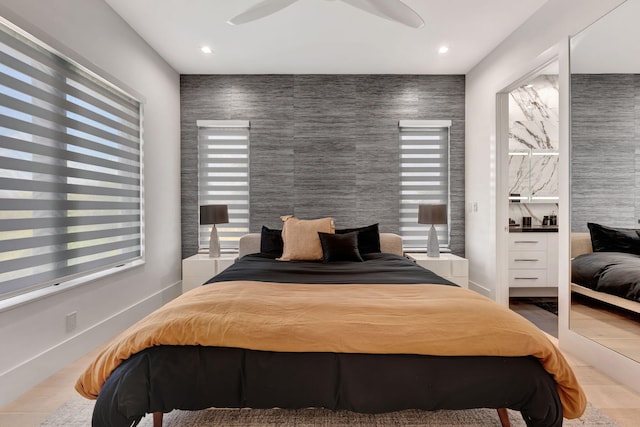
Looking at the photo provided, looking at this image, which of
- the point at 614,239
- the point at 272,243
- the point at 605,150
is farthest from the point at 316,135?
the point at 614,239

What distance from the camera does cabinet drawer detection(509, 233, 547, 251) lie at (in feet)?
13.9

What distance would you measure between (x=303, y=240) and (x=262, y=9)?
199cm

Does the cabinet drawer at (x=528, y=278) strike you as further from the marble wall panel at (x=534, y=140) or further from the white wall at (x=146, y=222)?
the white wall at (x=146, y=222)

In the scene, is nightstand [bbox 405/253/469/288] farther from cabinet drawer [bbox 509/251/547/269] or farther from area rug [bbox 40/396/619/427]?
area rug [bbox 40/396/619/427]

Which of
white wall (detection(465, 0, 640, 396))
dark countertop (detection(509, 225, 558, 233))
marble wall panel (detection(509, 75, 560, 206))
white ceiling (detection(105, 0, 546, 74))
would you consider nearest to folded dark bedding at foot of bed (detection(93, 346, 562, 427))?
white wall (detection(465, 0, 640, 396))

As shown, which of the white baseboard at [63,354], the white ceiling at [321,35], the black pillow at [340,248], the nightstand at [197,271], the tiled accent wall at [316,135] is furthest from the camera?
the tiled accent wall at [316,135]

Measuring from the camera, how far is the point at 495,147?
3814mm

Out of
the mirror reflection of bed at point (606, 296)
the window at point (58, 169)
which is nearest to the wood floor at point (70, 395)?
the mirror reflection of bed at point (606, 296)

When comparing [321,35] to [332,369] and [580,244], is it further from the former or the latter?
[332,369]

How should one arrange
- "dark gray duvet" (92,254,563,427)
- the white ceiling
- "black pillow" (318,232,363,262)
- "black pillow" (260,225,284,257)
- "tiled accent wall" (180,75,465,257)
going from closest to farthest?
"dark gray duvet" (92,254,563,427) < the white ceiling < "black pillow" (318,232,363,262) < "black pillow" (260,225,284,257) < "tiled accent wall" (180,75,465,257)

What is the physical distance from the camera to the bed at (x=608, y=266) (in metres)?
2.23

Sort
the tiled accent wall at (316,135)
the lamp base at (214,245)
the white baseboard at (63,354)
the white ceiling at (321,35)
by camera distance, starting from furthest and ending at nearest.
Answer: the tiled accent wall at (316,135) < the lamp base at (214,245) < the white ceiling at (321,35) < the white baseboard at (63,354)

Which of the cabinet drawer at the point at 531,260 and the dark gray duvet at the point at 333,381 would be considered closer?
the dark gray duvet at the point at 333,381

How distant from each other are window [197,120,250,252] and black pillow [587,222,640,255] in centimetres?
349
